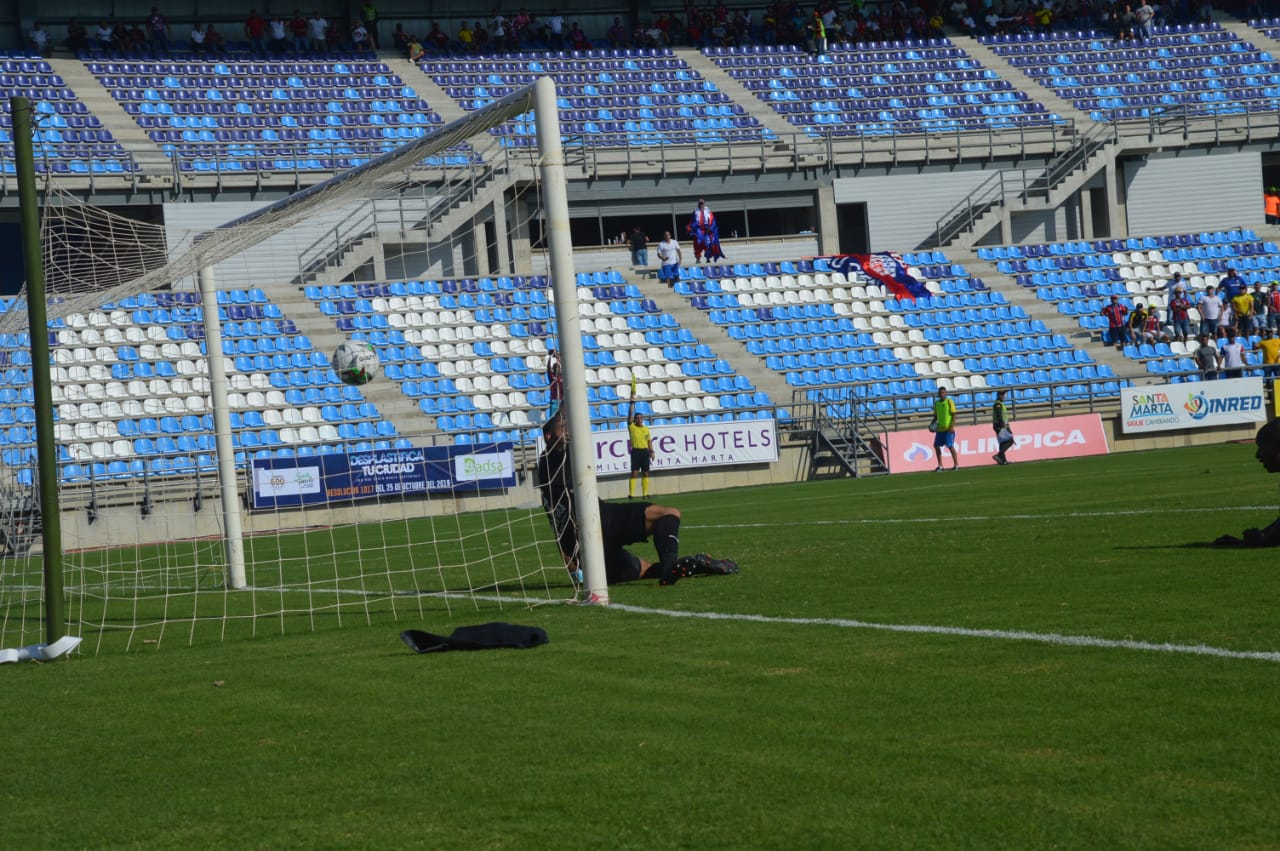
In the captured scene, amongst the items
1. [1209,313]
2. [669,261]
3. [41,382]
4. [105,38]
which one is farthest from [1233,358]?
[105,38]

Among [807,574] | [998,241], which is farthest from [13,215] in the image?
[807,574]

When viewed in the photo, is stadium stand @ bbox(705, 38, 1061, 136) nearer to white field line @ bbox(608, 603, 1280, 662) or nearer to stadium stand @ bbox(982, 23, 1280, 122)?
stadium stand @ bbox(982, 23, 1280, 122)

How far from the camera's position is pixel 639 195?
41.0 m

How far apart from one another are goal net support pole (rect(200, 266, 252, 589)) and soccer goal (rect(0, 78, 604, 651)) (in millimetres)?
29

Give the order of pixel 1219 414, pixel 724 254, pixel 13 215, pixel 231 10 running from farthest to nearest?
pixel 231 10 < pixel 724 254 < pixel 13 215 < pixel 1219 414

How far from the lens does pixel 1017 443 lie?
32562 mm

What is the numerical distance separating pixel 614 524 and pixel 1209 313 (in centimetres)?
2943

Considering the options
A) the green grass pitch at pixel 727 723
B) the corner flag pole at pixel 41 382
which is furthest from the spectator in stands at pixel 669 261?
the corner flag pole at pixel 41 382

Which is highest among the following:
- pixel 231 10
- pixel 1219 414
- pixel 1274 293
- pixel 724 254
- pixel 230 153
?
pixel 231 10

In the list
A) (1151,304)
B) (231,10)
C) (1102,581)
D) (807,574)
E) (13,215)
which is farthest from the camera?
(231,10)

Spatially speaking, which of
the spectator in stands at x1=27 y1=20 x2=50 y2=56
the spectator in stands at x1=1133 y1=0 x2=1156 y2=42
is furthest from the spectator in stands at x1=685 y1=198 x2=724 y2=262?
the spectator in stands at x1=1133 y1=0 x2=1156 y2=42

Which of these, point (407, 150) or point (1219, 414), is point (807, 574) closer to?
Result: point (407, 150)

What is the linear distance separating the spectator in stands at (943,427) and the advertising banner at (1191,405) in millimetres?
5161

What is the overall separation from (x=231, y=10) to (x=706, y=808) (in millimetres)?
46807
